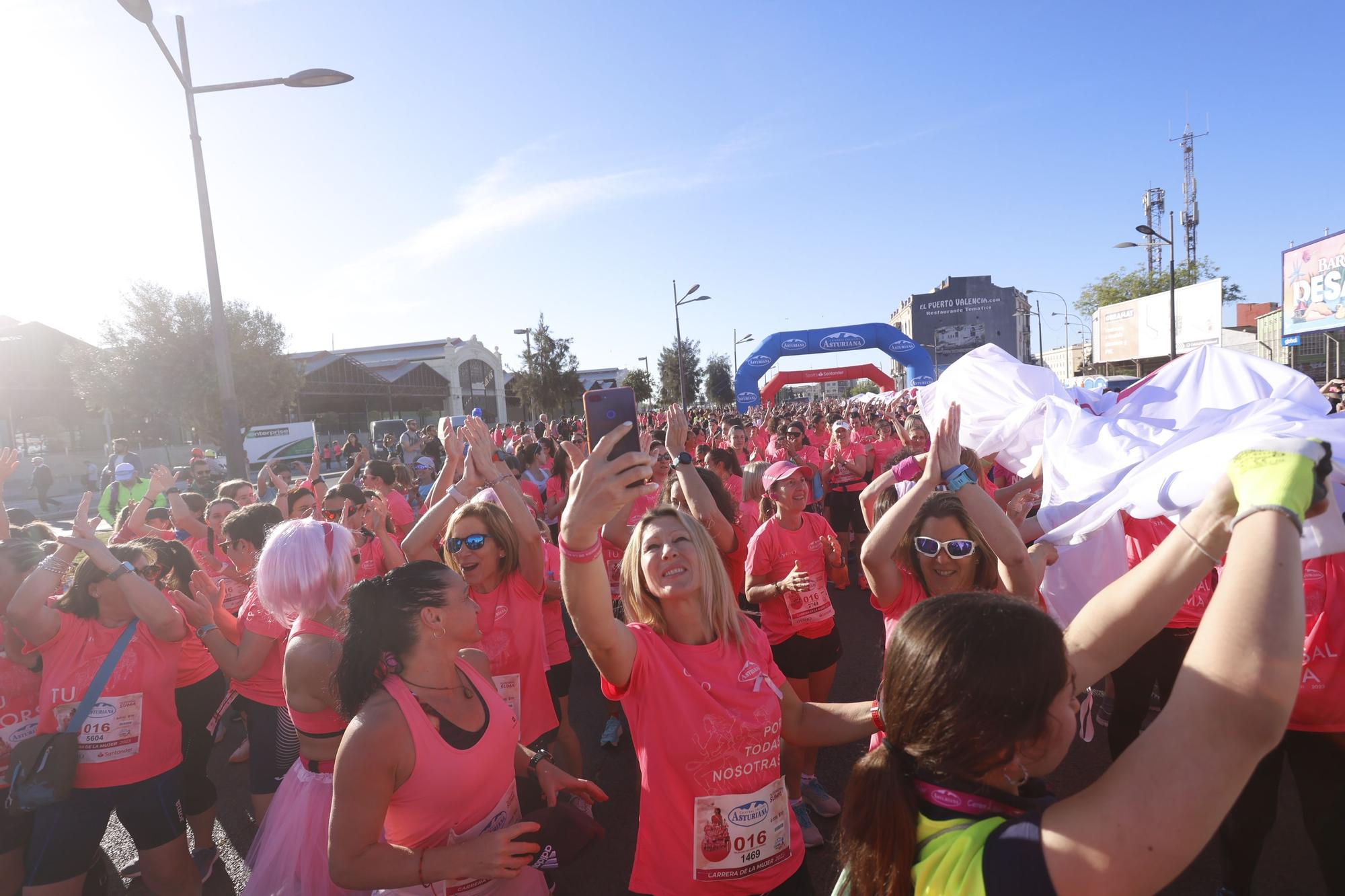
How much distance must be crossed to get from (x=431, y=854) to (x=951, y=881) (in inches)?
58.2

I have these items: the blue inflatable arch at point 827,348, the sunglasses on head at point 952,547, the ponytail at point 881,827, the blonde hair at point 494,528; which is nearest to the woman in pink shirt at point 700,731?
the ponytail at point 881,827

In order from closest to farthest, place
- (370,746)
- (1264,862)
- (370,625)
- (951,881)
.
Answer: (951,881) → (370,746) → (370,625) → (1264,862)

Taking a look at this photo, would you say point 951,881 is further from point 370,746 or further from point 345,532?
point 345,532

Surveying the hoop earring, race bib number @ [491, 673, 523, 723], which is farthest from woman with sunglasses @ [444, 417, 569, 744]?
the hoop earring

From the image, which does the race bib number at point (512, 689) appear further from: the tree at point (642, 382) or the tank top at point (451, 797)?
the tree at point (642, 382)

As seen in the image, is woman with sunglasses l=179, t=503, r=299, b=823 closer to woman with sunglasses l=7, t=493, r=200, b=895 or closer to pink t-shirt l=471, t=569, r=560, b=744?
woman with sunglasses l=7, t=493, r=200, b=895

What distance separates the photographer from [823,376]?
37125mm

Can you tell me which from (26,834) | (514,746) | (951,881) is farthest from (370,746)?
(26,834)

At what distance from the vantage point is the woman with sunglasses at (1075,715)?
101 centimetres

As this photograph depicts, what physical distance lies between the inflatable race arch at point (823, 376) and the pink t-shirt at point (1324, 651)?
30.1 meters

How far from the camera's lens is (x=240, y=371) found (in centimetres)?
2836

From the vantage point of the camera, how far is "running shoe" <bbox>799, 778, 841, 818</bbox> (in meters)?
3.92

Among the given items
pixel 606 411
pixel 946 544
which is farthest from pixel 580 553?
pixel 946 544

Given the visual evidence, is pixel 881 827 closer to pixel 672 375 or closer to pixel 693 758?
pixel 693 758
